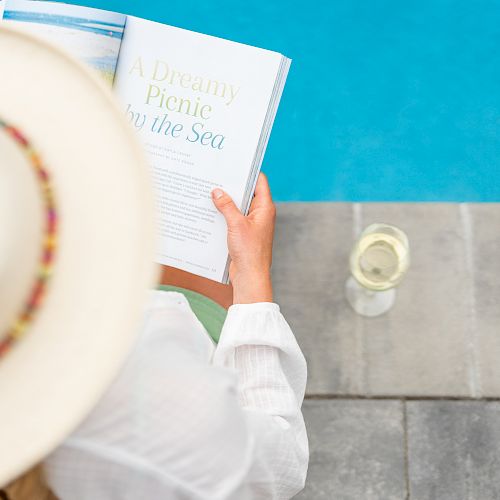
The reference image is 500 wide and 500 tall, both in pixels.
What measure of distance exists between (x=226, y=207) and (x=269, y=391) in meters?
0.31

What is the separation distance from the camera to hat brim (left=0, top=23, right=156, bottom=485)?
0.48 m

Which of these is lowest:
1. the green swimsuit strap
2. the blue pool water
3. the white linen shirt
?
the white linen shirt

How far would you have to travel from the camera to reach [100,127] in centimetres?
51

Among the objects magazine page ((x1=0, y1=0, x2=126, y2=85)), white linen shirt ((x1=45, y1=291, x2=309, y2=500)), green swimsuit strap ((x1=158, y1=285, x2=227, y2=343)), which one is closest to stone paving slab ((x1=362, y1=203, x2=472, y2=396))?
green swimsuit strap ((x1=158, y1=285, x2=227, y2=343))

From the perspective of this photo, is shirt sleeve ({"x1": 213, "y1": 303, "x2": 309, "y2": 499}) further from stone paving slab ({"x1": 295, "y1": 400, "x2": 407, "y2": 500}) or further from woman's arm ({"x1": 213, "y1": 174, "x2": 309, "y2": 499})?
stone paving slab ({"x1": 295, "y1": 400, "x2": 407, "y2": 500})

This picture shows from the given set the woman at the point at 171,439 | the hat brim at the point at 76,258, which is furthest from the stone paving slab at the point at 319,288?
the hat brim at the point at 76,258

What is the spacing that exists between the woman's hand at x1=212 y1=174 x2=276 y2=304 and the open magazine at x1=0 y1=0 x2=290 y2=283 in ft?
0.07

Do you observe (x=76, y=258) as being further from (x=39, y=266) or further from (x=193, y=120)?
(x=193, y=120)

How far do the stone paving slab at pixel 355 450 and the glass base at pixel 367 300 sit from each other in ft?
0.69

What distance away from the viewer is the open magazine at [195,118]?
0.97 metres

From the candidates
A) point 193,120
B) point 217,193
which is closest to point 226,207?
point 217,193

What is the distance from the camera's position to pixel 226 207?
3.16ft

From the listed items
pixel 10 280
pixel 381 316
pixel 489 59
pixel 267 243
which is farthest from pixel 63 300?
pixel 489 59

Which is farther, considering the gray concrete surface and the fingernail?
the gray concrete surface
